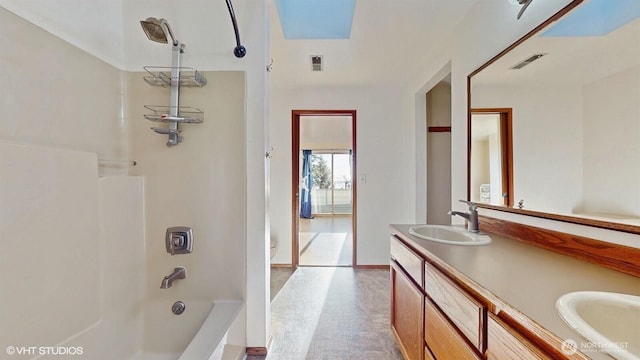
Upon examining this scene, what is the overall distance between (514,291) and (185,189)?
1736 mm

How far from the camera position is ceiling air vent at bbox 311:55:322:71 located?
256cm

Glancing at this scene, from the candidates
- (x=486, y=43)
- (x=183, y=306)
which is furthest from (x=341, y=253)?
(x=486, y=43)

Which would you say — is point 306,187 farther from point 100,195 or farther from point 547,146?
point 547,146

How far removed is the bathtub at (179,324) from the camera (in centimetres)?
148

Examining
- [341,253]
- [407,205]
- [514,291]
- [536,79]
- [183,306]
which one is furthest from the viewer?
[341,253]

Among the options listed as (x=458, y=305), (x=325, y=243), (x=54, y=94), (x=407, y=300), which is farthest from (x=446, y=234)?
(x=325, y=243)

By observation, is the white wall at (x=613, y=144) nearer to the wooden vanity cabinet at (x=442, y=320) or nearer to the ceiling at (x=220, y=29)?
the wooden vanity cabinet at (x=442, y=320)

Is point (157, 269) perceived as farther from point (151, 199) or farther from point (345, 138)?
point (345, 138)

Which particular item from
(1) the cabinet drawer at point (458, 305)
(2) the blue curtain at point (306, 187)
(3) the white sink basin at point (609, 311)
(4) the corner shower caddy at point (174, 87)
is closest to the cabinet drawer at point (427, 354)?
(1) the cabinet drawer at point (458, 305)

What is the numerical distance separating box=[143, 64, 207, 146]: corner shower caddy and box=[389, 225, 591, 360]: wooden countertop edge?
1613mm

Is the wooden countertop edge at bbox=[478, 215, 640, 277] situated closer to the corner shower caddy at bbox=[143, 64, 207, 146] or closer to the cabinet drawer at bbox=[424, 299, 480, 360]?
the cabinet drawer at bbox=[424, 299, 480, 360]

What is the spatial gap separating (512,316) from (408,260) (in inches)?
31.7

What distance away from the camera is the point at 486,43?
1.68 m

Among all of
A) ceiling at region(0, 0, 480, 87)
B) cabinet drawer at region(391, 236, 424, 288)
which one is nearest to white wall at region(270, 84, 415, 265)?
ceiling at region(0, 0, 480, 87)
